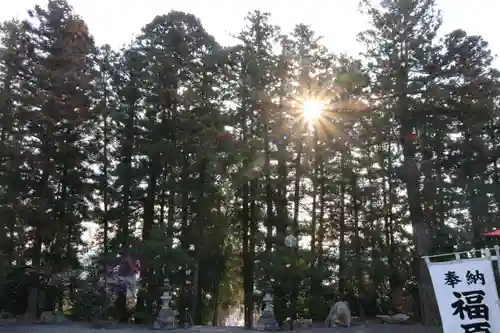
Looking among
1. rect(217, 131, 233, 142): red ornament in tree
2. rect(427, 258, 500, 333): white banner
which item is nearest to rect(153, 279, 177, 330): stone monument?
rect(217, 131, 233, 142): red ornament in tree

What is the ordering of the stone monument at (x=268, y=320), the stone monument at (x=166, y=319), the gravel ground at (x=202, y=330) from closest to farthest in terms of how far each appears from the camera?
the gravel ground at (x=202, y=330) → the stone monument at (x=268, y=320) → the stone monument at (x=166, y=319)

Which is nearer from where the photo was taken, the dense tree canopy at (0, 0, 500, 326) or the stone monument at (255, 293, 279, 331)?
the stone monument at (255, 293, 279, 331)

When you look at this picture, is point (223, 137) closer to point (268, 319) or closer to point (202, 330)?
point (268, 319)

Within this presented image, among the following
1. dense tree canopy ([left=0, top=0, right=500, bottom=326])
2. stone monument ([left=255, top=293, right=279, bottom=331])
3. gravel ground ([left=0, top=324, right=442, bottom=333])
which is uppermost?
dense tree canopy ([left=0, top=0, right=500, bottom=326])

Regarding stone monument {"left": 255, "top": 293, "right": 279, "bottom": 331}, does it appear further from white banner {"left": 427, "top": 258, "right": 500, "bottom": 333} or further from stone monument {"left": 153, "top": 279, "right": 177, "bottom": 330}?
white banner {"left": 427, "top": 258, "right": 500, "bottom": 333}

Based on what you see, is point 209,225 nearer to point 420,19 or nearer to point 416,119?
point 416,119

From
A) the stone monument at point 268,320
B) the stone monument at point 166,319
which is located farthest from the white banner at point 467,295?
the stone monument at point 166,319

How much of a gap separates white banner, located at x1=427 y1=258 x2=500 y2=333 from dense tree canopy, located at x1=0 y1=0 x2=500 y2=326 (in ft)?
24.4

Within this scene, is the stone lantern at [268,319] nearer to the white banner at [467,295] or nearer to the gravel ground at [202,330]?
the gravel ground at [202,330]

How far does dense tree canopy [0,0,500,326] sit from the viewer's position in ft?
48.3

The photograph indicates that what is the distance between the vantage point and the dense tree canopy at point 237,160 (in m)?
14.7

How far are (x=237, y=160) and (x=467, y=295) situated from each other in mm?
9803

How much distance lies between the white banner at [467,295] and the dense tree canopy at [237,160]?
7450 mm

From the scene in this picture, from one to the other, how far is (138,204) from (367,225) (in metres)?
9.27
